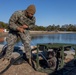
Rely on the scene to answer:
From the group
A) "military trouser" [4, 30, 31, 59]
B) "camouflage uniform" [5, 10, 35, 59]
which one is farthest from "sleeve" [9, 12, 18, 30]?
"military trouser" [4, 30, 31, 59]

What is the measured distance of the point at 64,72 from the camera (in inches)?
321

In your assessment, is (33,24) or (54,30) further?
(54,30)

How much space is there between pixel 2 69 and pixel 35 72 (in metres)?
1.12

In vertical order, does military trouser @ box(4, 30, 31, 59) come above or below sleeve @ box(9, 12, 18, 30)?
below

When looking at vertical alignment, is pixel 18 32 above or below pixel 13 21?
below

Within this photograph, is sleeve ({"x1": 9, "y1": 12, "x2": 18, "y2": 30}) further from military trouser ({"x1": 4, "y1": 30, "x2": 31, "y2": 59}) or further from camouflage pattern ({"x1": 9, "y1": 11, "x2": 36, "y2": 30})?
military trouser ({"x1": 4, "y1": 30, "x2": 31, "y2": 59})

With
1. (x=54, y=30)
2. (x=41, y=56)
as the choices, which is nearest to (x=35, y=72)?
(x=41, y=56)

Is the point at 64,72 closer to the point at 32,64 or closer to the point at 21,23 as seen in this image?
the point at 32,64

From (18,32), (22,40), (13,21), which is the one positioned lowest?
(22,40)

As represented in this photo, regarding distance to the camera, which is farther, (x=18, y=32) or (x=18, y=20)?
(x=18, y=32)

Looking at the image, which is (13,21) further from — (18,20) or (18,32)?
(18,32)

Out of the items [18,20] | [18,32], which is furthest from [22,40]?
[18,20]

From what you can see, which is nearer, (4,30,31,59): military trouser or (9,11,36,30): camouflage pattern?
(9,11,36,30): camouflage pattern

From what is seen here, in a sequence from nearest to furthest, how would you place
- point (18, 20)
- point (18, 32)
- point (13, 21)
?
point (13, 21) → point (18, 20) → point (18, 32)
